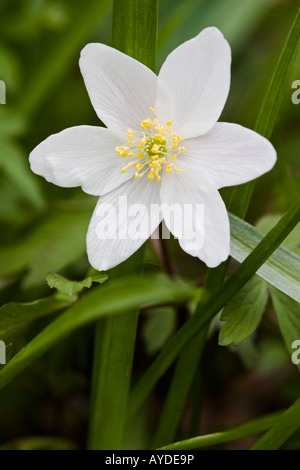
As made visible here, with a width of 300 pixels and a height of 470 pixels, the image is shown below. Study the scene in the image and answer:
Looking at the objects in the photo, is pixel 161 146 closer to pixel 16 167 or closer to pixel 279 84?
pixel 279 84

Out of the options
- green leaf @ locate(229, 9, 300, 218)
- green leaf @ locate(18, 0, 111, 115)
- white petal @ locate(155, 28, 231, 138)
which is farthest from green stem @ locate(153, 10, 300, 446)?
green leaf @ locate(18, 0, 111, 115)

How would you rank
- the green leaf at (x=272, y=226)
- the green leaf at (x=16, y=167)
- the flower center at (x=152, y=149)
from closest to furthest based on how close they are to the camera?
the flower center at (x=152, y=149), the green leaf at (x=272, y=226), the green leaf at (x=16, y=167)

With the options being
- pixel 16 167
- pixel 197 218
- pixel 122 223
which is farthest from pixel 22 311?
pixel 16 167

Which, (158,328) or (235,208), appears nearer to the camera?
(235,208)

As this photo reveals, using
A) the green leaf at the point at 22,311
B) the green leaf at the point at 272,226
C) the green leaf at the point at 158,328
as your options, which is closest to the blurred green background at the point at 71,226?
the green leaf at the point at 158,328

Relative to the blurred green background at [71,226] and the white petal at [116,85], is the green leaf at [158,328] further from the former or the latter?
the white petal at [116,85]

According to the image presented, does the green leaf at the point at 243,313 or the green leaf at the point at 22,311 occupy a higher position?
the green leaf at the point at 243,313

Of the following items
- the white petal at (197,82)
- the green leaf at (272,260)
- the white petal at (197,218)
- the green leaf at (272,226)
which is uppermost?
the white petal at (197,82)
